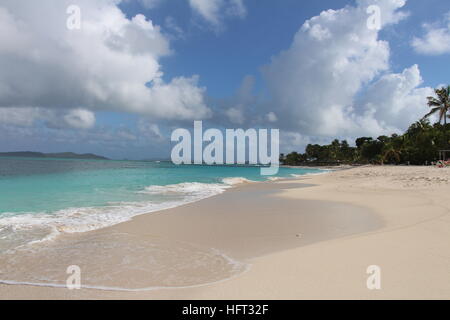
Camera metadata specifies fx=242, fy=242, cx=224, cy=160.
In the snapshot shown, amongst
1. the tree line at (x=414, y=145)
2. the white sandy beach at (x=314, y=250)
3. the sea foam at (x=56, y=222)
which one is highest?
the tree line at (x=414, y=145)

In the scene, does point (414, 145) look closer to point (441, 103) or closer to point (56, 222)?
point (441, 103)

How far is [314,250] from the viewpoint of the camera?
4.95 meters

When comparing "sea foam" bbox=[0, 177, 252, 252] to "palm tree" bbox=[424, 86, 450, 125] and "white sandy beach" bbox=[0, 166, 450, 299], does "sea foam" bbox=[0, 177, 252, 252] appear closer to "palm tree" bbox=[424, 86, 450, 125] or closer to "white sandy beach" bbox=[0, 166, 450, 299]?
"white sandy beach" bbox=[0, 166, 450, 299]

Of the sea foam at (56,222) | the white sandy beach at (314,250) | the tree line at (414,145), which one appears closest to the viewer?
the white sandy beach at (314,250)

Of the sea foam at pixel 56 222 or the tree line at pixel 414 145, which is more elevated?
the tree line at pixel 414 145

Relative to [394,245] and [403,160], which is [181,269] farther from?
[403,160]

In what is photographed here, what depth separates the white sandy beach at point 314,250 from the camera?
3.34 m

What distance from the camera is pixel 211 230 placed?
23.2 feet

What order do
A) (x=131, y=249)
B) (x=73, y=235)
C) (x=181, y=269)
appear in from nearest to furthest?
(x=181, y=269), (x=131, y=249), (x=73, y=235)

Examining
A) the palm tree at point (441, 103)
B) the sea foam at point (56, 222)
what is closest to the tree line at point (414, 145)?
the palm tree at point (441, 103)

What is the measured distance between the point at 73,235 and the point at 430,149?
61284 millimetres

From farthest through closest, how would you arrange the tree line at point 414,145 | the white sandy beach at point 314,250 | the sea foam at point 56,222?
1. the tree line at point 414,145
2. the sea foam at point 56,222
3. the white sandy beach at point 314,250

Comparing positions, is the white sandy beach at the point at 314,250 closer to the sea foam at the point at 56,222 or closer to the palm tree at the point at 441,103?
the sea foam at the point at 56,222
